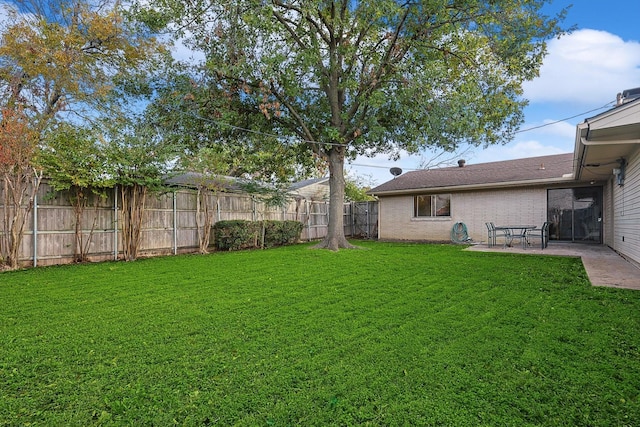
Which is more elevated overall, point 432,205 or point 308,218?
point 432,205

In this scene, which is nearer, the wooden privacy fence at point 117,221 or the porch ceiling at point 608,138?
the porch ceiling at point 608,138

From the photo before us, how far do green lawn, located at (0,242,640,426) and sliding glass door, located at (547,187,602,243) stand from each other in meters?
8.02

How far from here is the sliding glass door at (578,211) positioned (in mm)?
11961

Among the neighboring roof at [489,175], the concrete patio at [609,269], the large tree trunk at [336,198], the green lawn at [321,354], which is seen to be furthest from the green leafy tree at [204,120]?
the concrete patio at [609,269]

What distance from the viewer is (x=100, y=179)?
788cm

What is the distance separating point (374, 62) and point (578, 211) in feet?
28.8

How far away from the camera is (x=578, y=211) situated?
39.6 ft

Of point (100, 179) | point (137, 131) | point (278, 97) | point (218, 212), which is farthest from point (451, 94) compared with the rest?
point (100, 179)

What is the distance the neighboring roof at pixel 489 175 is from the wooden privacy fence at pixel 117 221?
4.72 meters

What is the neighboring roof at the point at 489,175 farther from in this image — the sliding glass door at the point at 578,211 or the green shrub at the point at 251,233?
the green shrub at the point at 251,233

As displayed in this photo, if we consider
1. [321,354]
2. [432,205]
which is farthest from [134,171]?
[432,205]

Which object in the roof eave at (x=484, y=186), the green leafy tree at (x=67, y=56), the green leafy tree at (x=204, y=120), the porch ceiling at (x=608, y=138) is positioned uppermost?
the green leafy tree at (x=67, y=56)

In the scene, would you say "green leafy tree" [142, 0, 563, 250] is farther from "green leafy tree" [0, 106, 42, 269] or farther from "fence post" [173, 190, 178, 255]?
"green leafy tree" [0, 106, 42, 269]

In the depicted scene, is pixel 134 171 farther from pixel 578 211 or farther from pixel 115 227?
pixel 578 211
